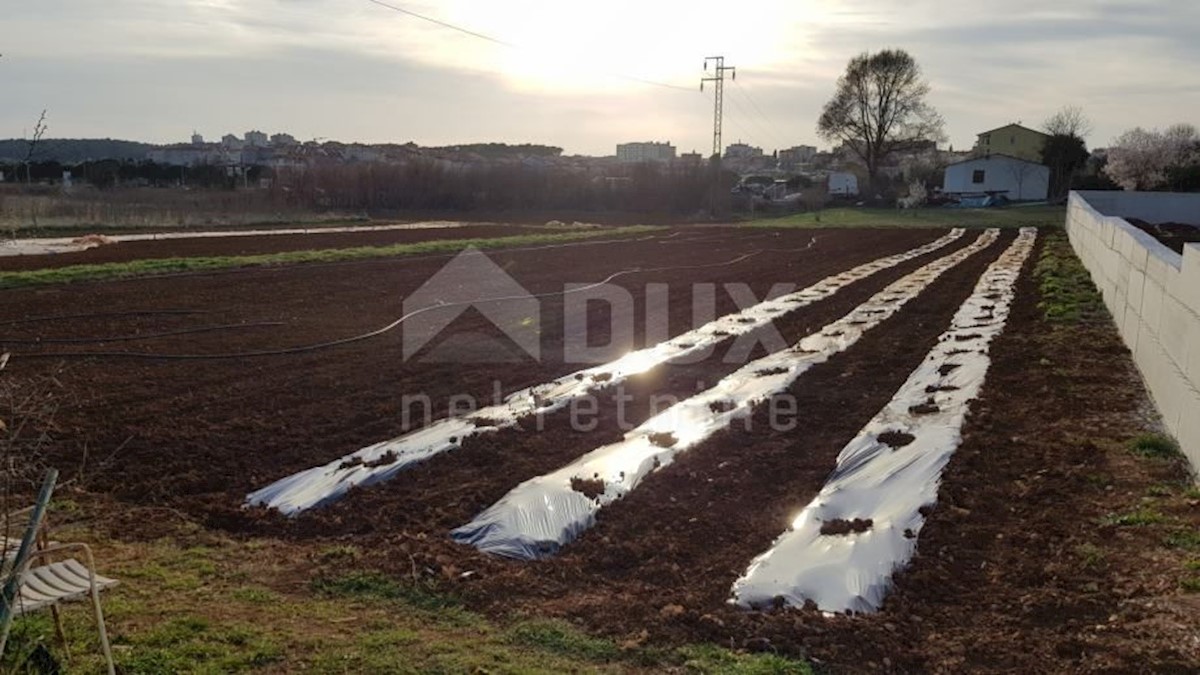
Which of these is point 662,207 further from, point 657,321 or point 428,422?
point 428,422

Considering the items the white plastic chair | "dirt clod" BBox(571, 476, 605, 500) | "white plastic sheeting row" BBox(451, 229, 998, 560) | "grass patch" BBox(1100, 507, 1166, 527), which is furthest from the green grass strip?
the white plastic chair

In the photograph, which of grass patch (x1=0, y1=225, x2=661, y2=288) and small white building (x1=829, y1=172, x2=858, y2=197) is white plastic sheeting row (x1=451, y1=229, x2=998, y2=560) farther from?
small white building (x1=829, y1=172, x2=858, y2=197)

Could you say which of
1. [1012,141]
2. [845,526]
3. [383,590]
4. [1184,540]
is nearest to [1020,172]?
[1012,141]

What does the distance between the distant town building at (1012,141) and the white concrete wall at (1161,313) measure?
65.1m

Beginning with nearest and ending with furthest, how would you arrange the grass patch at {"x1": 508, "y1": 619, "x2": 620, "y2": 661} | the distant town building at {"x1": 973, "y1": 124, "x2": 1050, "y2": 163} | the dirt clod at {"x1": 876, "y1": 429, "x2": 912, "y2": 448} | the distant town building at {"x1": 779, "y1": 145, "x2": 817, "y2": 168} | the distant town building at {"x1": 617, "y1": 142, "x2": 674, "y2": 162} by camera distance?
the grass patch at {"x1": 508, "y1": 619, "x2": 620, "y2": 661}
the dirt clod at {"x1": 876, "y1": 429, "x2": 912, "y2": 448}
the distant town building at {"x1": 973, "y1": 124, "x2": 1050, "y2": 163}
the distant town building at {"x1": 617, "y1": 142, "x2": 674, "y2": 162}
the distant town building at {"x1": 779, "y1": 145, "x2": 817, "y2": 168}

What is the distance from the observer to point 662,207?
176ft

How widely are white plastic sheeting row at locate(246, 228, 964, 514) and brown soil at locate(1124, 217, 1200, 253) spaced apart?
14.8 m

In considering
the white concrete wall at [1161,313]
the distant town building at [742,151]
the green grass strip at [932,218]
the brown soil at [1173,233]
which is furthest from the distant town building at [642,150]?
the white concrete wall at [1161,313]

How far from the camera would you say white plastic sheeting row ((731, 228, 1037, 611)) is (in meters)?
4.19

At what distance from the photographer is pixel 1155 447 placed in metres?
6.08

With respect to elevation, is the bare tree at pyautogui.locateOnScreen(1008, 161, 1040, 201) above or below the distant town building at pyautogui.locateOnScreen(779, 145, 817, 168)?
below

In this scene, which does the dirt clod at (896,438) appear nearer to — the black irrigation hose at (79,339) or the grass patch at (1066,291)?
the grass patch at (1066,291)

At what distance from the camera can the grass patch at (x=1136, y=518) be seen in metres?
4.85

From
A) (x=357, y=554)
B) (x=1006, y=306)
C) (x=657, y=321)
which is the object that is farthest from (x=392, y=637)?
(x=1006, y=306)
